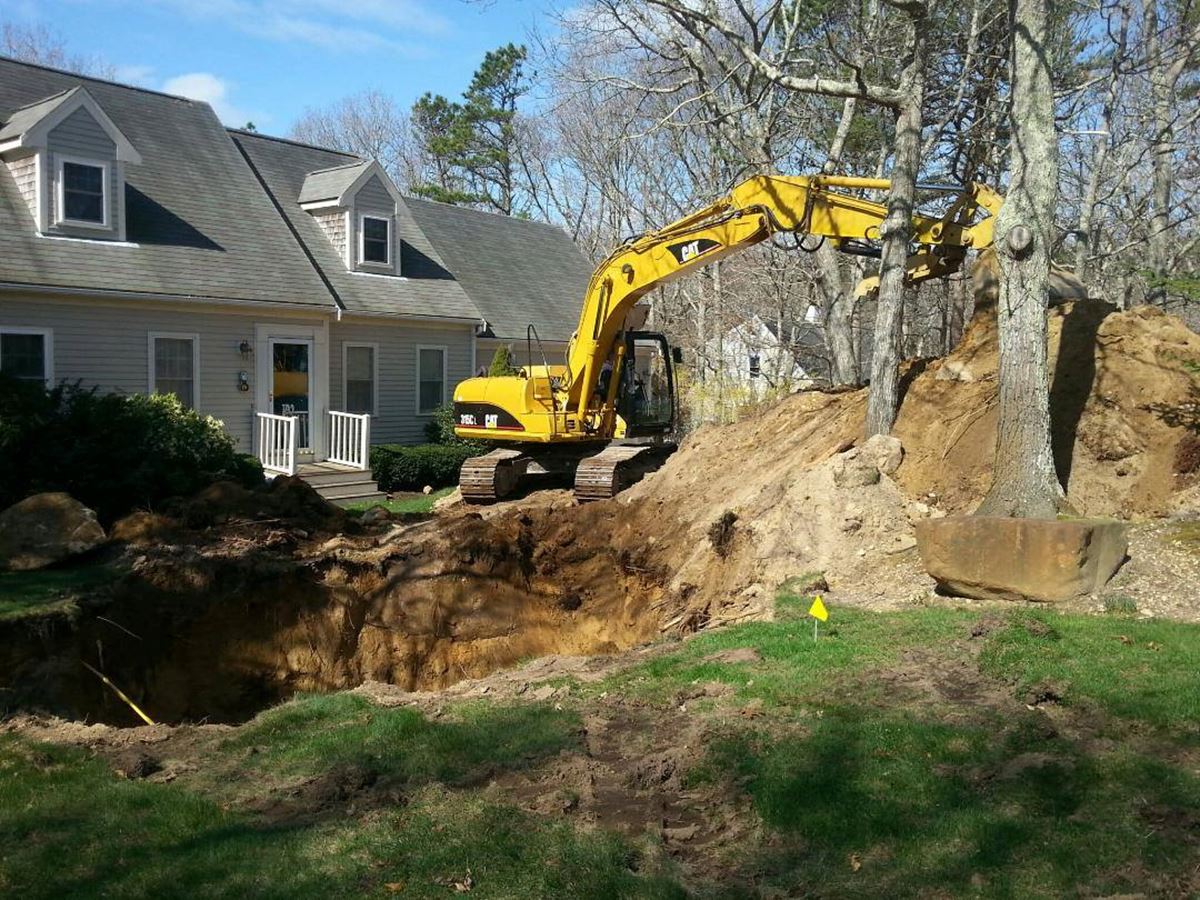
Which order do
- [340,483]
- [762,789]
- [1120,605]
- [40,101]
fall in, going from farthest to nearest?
1. [340,483]
2. [40,101]
3. [1120,605]
4. [762,789]

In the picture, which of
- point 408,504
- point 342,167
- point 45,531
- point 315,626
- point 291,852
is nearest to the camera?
point 291,852

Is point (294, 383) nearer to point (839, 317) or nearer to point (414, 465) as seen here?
point (414, 465)

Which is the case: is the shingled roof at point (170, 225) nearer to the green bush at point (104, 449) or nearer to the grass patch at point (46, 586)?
the green bush at point (104, 449)

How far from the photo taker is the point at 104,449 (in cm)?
1427

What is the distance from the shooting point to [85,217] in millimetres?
18125

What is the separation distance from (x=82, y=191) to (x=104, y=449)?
19.9 feet

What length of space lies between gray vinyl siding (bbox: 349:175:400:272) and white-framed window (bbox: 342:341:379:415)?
1.78 m

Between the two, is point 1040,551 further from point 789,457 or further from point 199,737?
point 199,737

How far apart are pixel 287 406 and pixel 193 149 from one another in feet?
18.6

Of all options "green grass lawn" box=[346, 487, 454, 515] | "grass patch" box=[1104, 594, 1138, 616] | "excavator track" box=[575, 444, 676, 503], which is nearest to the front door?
"green grass lawn" box=[346, 487, 454, 515]

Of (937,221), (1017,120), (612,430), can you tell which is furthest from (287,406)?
(1017,120)

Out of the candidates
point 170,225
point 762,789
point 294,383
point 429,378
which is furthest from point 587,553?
point 170,225

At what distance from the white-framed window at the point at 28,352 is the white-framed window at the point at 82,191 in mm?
1978

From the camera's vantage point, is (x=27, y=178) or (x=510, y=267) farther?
(x=510, y=267)
